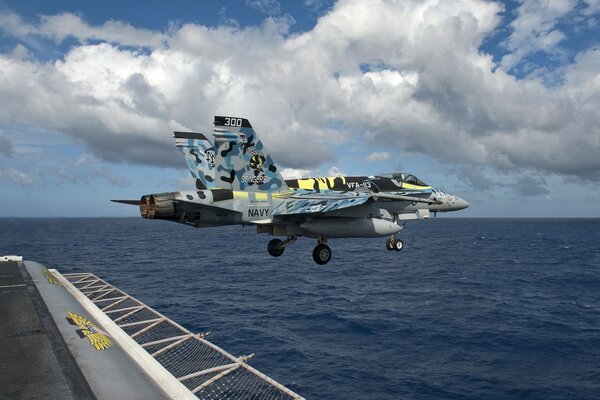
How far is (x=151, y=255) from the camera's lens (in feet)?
374

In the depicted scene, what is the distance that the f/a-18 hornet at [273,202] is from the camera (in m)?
19.0

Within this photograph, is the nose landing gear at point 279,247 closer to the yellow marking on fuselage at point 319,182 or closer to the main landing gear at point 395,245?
the yellow marking on fuselage at point 319,182

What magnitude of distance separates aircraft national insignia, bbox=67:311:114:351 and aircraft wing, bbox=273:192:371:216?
961 cm

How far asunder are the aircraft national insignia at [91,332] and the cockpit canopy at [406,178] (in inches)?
685

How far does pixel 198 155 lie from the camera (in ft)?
112

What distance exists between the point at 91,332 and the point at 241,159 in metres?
11.1

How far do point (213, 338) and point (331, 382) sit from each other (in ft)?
46.1

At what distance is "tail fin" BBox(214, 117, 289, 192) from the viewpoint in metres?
19.7

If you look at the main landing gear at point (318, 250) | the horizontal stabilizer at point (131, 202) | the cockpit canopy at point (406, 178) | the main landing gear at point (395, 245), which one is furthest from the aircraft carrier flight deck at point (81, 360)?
the cockpit canopy at point (406, 178)

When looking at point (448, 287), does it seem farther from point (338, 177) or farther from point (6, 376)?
point (6, 376)

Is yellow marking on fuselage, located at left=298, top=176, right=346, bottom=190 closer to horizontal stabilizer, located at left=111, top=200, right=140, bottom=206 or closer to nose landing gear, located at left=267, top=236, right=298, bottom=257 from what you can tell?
nose landing gear, located at left=267, top=236, right=298, bottom=257

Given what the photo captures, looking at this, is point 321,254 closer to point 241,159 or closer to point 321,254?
point 321,254

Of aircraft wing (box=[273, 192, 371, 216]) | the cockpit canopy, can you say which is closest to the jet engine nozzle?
aircraft wing (box=[273, 192, 371, 216])

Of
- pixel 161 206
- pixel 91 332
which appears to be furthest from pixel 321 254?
pixel 91 332
